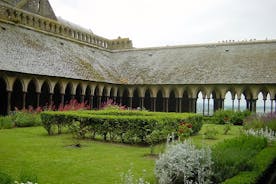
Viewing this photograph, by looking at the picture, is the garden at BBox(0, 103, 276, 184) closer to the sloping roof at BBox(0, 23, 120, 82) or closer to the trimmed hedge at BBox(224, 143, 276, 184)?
the trimmed hedge at BBox(224, 143, 276, 184)

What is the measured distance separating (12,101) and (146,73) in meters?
13.3

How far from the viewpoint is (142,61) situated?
1388 inches

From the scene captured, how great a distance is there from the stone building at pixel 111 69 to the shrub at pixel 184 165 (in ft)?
55.2

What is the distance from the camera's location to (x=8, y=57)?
22047 mm

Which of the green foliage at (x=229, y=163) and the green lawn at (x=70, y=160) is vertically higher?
the green foliage at (x=229, y=163)

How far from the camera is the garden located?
270 inches

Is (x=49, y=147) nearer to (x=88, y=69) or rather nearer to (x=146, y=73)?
(x=88, y=69)

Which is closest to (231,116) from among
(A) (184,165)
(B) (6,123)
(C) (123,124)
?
(C) (123,124)

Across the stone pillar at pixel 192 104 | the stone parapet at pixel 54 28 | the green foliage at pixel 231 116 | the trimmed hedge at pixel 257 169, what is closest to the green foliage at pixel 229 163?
the trimmed hedge at pixel 257 169

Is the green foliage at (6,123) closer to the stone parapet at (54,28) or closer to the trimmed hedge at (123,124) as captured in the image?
the trimmed hedge at (123,124)

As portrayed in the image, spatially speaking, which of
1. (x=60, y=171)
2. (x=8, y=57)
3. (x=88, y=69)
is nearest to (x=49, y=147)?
(x=60, y=171)

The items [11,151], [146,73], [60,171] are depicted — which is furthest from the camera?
[146,73]

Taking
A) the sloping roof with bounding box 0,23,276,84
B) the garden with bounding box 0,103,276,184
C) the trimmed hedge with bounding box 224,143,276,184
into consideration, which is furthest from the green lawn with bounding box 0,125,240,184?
the sloping roof with bounding box 0,23,276,84

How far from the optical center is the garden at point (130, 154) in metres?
6.85
